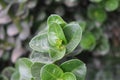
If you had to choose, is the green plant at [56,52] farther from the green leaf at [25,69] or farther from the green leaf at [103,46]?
the green leaf at [103,46]

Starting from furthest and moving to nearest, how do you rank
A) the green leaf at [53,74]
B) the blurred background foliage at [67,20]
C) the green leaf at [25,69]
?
the blurred background foliage at [67,20] → the green leaf at [25,69] → the green leaf at [53,74]

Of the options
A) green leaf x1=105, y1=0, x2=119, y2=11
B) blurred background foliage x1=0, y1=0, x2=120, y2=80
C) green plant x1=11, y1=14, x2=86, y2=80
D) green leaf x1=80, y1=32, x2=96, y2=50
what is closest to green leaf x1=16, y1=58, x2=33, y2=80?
green plant x1=11, y1=14, x2=86, y2=80

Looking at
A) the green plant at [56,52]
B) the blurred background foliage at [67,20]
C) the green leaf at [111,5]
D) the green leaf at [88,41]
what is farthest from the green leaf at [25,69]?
the green leaf at [111,5]

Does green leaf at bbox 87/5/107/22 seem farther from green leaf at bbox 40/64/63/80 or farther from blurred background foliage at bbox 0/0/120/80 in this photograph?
green leaf at bbox 40/64/63/80

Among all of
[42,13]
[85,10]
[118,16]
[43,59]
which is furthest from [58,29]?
[118,16]

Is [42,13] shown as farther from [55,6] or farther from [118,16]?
[118,16]

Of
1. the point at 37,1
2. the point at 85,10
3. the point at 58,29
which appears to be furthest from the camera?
the point at 85,10

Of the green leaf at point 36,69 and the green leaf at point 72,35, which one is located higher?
the green leaf at point 72,35
